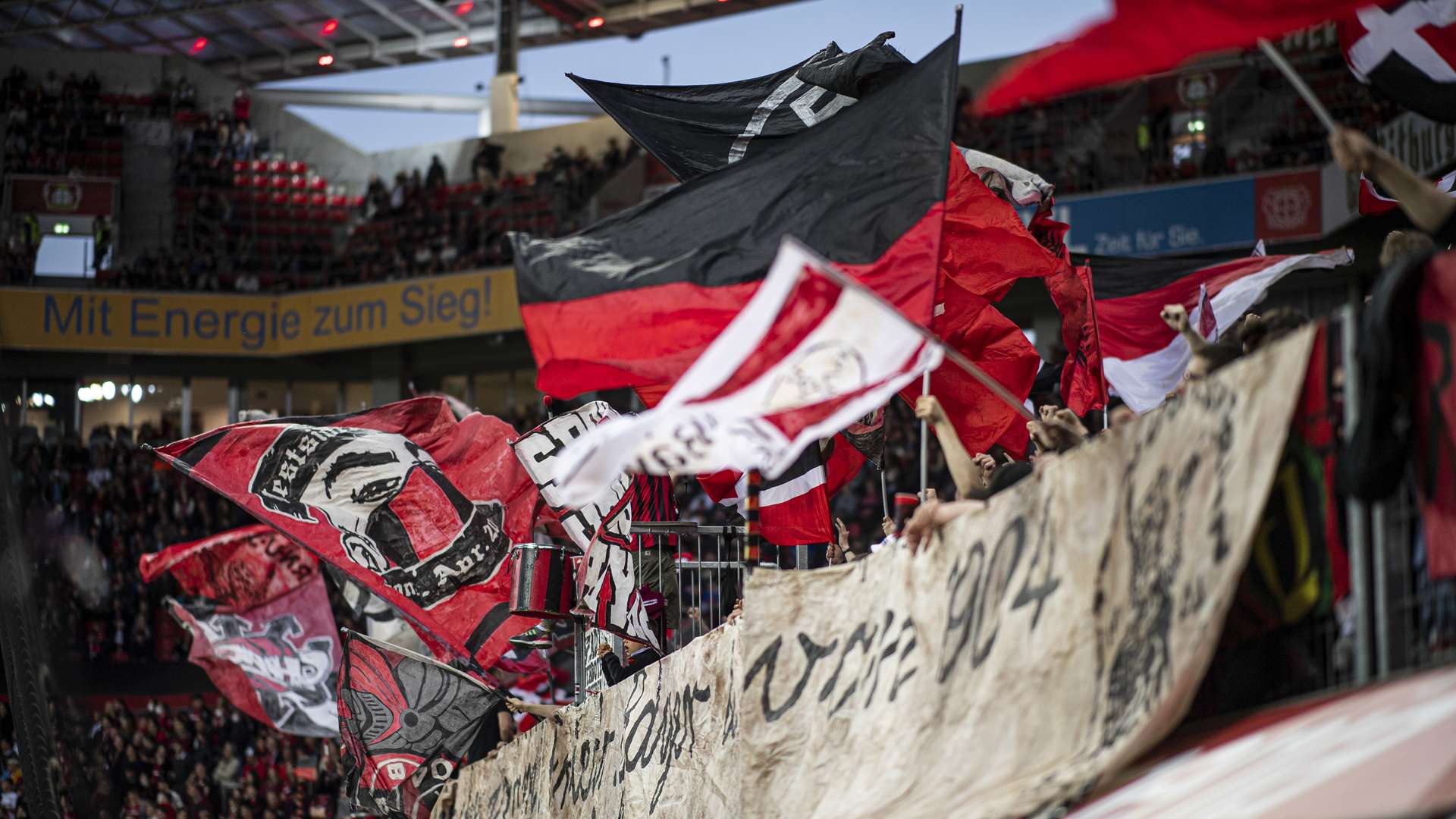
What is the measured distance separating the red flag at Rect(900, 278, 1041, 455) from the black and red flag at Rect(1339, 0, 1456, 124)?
9.26ft

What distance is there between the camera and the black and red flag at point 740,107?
32.4 feet

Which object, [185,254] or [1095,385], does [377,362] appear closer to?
[185,254]

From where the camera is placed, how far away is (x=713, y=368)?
5.81m

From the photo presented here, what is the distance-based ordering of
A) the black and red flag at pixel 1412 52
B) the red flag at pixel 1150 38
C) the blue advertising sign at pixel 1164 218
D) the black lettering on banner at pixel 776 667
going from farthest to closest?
the blue advertising sign at pixel 1164 218 < the black and red flag at pixel 1412 52 < the black lettering on banner at pixel 776 667 < the red flag at pixel 1150 38

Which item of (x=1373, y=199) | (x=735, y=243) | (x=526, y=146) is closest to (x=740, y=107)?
(x=735, y=243)

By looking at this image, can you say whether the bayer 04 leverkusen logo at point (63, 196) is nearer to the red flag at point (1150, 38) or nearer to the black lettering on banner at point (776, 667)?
the black lettering on banner at point (776, 667)

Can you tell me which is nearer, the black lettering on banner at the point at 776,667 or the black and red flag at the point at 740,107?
the black lettering on banner at the point at 776,667

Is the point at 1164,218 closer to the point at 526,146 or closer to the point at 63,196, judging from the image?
the point at 526,146

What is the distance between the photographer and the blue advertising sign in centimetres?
2394

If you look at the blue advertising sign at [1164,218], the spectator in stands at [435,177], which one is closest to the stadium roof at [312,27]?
the spectator in stands at [435,177]

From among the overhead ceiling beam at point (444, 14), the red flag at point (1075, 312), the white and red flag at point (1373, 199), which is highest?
the overhead ceiling beam at point (444, 14)

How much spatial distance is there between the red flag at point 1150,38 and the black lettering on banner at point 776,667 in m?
2.79

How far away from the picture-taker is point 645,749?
9.32 meters

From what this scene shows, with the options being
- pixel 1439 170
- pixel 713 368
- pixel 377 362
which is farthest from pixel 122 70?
pixel 713 368
